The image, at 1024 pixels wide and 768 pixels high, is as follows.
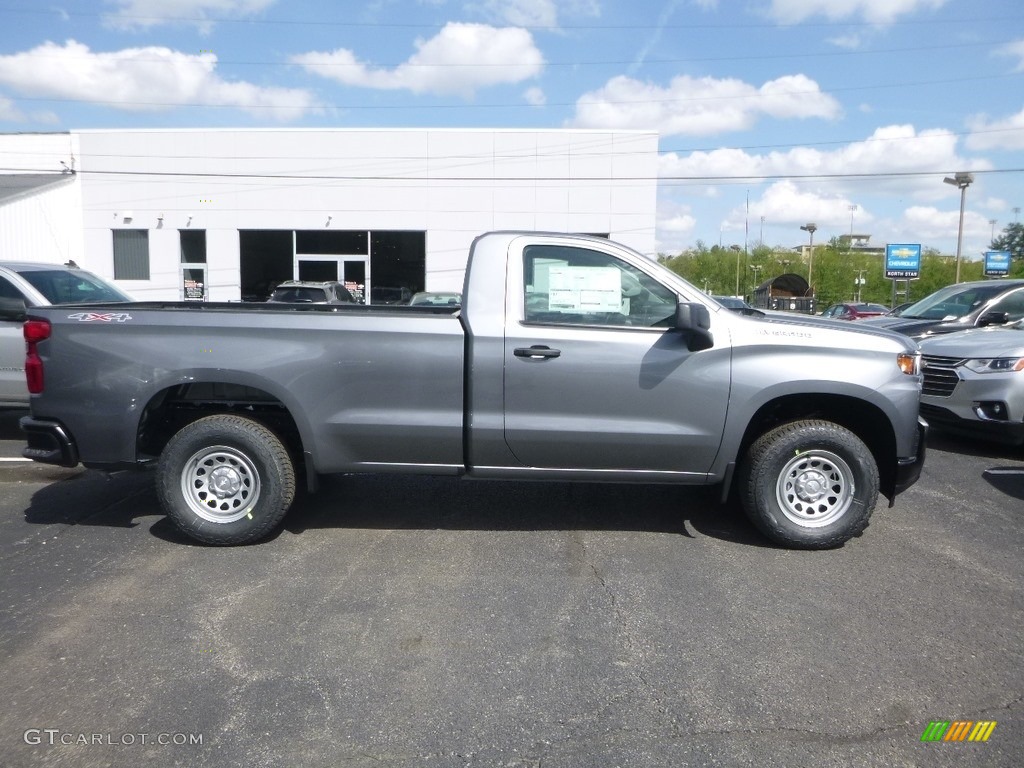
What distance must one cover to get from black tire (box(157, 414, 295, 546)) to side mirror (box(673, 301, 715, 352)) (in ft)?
8.62

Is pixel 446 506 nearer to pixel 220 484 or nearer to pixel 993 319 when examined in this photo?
pixel 220 484

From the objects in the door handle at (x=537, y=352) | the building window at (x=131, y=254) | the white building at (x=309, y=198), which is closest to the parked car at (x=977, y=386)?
the door handle at (x=537, y=352)

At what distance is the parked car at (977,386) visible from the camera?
8.26 m

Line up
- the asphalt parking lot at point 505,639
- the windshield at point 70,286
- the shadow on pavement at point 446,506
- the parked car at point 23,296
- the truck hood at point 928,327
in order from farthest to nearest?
1. the truck hood at point 928,327
2. the windshield at point 70,286
3. the parked car at point 23,296
4. the shadow on pavement at point 446,506
5. the asphalt parking lot at point 505,639

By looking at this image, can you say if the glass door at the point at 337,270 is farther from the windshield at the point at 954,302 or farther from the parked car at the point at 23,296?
the windshield at the point at 954,302

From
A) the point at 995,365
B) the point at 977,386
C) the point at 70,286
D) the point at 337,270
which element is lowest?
the point at 977,386

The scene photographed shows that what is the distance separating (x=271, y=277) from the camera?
94.8 ft

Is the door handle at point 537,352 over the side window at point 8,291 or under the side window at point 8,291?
under

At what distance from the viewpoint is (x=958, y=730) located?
11.2ft

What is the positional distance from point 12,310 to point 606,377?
21.1 feet

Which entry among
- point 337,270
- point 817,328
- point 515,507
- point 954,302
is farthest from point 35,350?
point 337,270

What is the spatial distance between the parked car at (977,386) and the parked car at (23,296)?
27.5ft

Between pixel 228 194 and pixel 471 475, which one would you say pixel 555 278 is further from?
pixel 228 194

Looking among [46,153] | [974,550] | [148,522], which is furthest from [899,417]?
[46,153]
